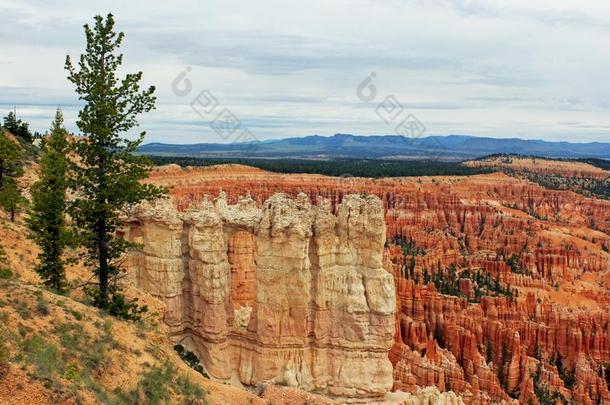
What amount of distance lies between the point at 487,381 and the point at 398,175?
6494 cm

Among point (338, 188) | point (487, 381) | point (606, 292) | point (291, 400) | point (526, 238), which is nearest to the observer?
point (291, 400)

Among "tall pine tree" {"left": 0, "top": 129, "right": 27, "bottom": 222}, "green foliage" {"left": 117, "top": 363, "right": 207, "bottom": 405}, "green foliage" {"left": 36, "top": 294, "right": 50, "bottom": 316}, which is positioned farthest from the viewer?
"tall pine tree" {"left": 0, "top": 129, "right": 27, "bottom": 222}

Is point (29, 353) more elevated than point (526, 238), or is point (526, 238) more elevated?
point (29, 353)

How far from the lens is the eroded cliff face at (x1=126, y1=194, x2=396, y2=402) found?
83.4ft

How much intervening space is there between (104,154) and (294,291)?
33.7 ft

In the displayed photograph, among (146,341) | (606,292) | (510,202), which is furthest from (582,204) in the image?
(146,341)

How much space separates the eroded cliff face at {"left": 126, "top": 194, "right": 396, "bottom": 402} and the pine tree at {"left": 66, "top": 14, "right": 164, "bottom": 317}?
22.2 feet

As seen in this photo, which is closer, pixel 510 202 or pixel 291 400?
pixel 291 400

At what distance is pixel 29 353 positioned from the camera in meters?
13.3

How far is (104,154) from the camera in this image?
18953mm

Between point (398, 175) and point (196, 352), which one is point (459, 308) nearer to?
point (196, 352)

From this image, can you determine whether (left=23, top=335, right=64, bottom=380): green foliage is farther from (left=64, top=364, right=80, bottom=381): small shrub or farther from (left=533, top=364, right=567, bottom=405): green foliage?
(left=533, top=364, right=567, bottom=405): green foliage

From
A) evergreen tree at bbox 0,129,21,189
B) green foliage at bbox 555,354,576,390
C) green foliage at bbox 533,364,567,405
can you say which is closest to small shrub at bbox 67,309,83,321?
evergreen tree at bbox 0,129,21,189

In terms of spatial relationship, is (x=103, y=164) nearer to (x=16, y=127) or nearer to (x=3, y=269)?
(x=3, y=269)
